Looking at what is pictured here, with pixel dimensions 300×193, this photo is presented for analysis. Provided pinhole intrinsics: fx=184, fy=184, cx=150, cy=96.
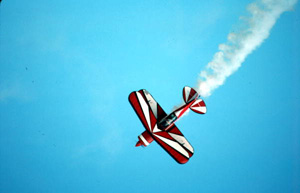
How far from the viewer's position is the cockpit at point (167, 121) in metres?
14.3

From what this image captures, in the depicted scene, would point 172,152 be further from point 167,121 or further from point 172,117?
point 172,117

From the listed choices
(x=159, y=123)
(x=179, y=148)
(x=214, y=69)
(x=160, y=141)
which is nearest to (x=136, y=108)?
(x=159, y=123)

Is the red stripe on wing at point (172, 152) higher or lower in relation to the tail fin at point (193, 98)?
lower

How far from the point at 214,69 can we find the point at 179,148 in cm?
729

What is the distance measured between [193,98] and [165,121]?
3303 millimetres

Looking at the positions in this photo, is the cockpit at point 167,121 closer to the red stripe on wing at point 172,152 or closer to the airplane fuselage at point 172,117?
the airplane fuselage at point 172,117

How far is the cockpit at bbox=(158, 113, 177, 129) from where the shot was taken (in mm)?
14287

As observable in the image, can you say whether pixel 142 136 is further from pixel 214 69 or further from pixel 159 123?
pixel 214 69

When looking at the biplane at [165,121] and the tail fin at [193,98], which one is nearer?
the biplane at [165,121]

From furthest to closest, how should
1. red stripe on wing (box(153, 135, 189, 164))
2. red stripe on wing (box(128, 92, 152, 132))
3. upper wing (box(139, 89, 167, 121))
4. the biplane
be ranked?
upper wing (box(139, 89, 167, 121)) < red stripe on wing (box(128, 92, 152, 132)) < the biplane < red stripe on wing (box(153, 135, 189, 164))

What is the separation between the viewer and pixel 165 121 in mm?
14406

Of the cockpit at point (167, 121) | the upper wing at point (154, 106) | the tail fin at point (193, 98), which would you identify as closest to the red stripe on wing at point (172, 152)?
the cockpit at point (167, 121)

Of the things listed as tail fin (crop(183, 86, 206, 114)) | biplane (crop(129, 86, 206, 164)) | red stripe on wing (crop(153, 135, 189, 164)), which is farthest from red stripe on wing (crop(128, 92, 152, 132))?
tail fin (crop(183, 86, 206, 114))

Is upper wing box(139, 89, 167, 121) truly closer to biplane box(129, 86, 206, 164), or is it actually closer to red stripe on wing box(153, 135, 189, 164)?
biplane box(129, 86, 206, 164)
